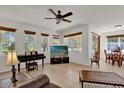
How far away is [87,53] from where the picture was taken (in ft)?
20.4

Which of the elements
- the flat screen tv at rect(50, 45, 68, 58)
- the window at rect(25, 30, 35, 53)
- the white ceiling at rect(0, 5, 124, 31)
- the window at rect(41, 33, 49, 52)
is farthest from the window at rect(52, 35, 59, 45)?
the white ceiling at rect(0, 5, 124, 31)

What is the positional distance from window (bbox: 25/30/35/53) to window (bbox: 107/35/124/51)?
236 inches

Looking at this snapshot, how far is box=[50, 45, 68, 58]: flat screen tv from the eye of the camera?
692 cm

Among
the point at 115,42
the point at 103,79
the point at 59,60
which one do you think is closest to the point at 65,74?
the point at 103,79

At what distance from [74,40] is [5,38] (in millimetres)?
4316

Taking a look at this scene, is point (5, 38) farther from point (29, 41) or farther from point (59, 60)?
point (59, 60)

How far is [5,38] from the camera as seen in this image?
5.09m

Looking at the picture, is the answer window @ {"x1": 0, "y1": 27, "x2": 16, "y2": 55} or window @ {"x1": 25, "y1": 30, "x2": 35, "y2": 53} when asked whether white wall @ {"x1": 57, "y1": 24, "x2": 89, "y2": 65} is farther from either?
window @ {"x1": 0, "y1": 27, "x2": 16, "y2": 55}

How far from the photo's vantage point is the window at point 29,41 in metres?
6.12

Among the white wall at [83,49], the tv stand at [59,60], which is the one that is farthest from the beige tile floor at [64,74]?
the tv stand at [59,60]

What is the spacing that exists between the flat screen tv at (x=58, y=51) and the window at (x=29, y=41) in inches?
48.0
